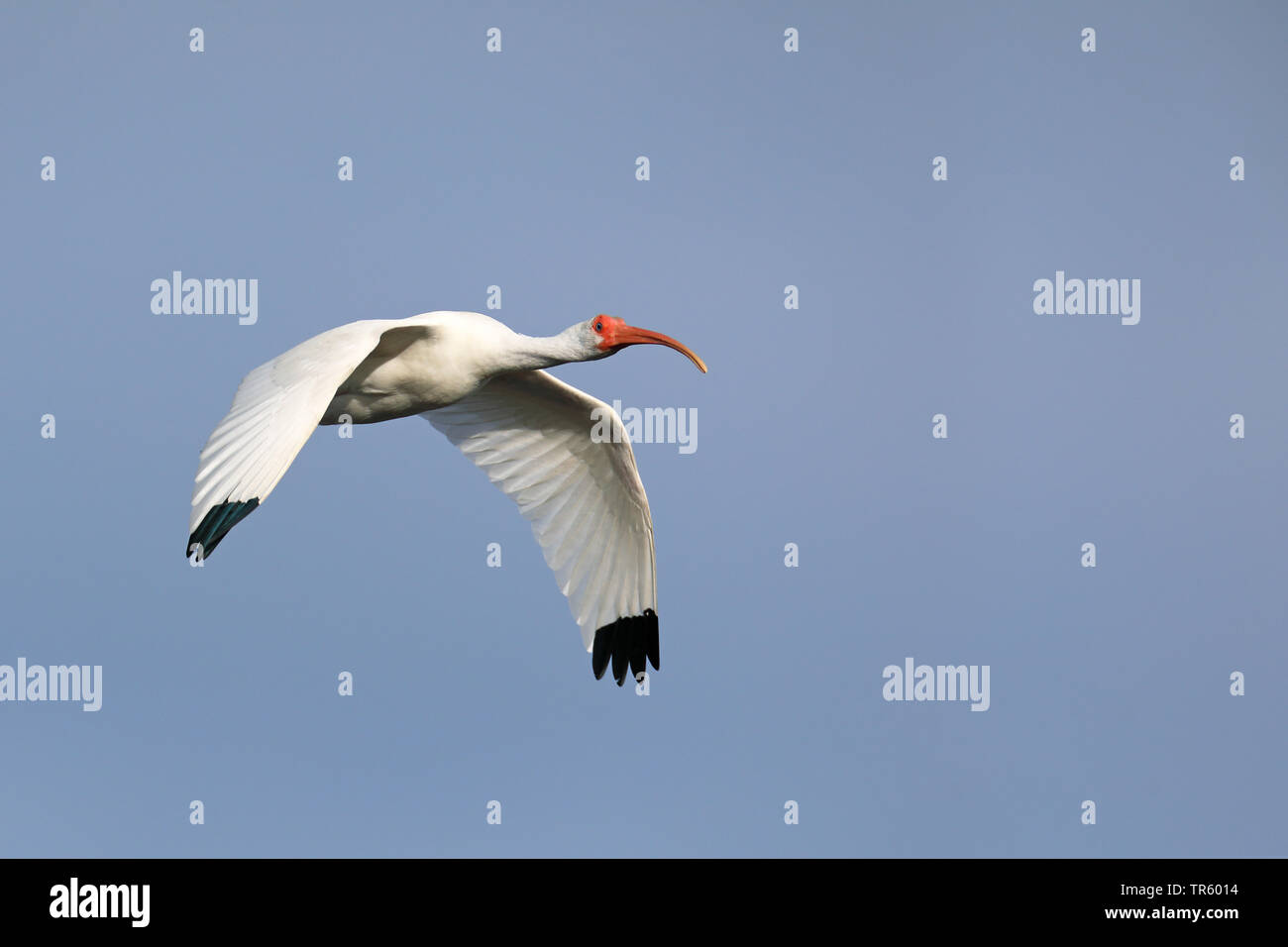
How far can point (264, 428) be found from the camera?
40.7ft

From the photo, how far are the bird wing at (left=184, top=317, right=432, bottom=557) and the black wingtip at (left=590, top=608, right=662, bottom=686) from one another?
19.9ft

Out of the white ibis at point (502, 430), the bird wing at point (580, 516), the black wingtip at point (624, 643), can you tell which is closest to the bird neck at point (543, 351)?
the white ibis at point (502, 430)

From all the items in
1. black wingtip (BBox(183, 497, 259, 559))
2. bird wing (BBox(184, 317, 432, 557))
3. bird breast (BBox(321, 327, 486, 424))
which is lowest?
black wingtip (BBox(183, 497, 259, 559))

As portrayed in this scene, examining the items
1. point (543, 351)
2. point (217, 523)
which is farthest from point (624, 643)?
point (217, 523)

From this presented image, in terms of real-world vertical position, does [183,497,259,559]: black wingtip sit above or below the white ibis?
below

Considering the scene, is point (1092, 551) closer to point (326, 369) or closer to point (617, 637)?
point (617, 637)

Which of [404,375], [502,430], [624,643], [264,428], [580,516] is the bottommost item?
[624,643]

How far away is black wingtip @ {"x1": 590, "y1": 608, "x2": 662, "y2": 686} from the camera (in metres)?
18.7

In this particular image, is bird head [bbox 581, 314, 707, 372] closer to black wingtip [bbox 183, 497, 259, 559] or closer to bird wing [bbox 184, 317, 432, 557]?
bird wing [bbox 184, 317, 432, 557]

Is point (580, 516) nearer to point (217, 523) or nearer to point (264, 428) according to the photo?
point (264, 428)

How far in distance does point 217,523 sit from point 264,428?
109cm

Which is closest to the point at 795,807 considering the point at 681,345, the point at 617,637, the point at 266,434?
the point at 617,637

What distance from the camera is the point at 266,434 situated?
40.4 feet

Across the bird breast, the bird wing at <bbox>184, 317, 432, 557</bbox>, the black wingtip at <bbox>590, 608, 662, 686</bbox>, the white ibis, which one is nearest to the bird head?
the white ibis
